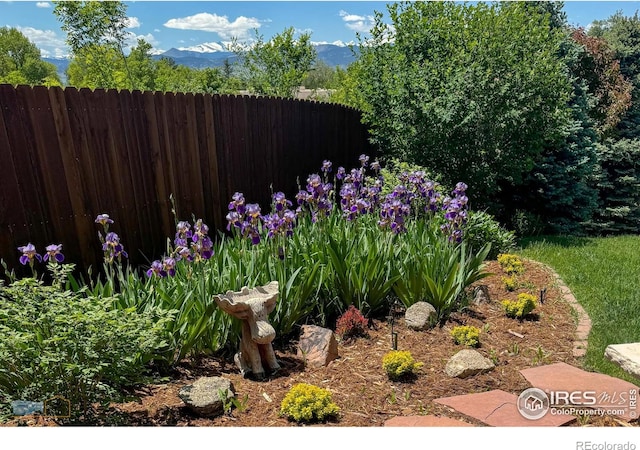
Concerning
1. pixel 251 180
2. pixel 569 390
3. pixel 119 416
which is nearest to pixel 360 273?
pixel 569 390

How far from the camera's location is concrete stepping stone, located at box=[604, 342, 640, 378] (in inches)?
111

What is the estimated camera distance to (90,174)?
13.1 ft

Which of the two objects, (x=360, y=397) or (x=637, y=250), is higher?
(x=360, y=397)

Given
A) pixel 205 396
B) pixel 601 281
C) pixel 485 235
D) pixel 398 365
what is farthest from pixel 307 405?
pixel 601 281

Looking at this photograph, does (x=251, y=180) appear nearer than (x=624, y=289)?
No

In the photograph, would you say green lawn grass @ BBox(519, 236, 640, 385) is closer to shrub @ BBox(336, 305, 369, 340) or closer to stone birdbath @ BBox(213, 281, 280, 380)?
shrub @ BBox(336, 305, 369, 340)

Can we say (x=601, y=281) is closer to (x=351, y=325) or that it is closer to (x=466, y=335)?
(x=466, y=335)

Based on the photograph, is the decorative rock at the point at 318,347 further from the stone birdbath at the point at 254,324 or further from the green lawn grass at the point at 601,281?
the green lawn grass at the point at 601,281

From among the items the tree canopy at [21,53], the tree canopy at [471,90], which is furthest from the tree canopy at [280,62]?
the tree canopy at [21,53]

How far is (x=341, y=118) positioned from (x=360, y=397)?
678 cm

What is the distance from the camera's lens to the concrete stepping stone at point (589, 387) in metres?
2.51

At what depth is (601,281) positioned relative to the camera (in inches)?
198

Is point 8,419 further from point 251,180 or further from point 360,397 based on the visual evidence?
point 251,180

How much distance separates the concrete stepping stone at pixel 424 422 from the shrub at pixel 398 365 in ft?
1.30
